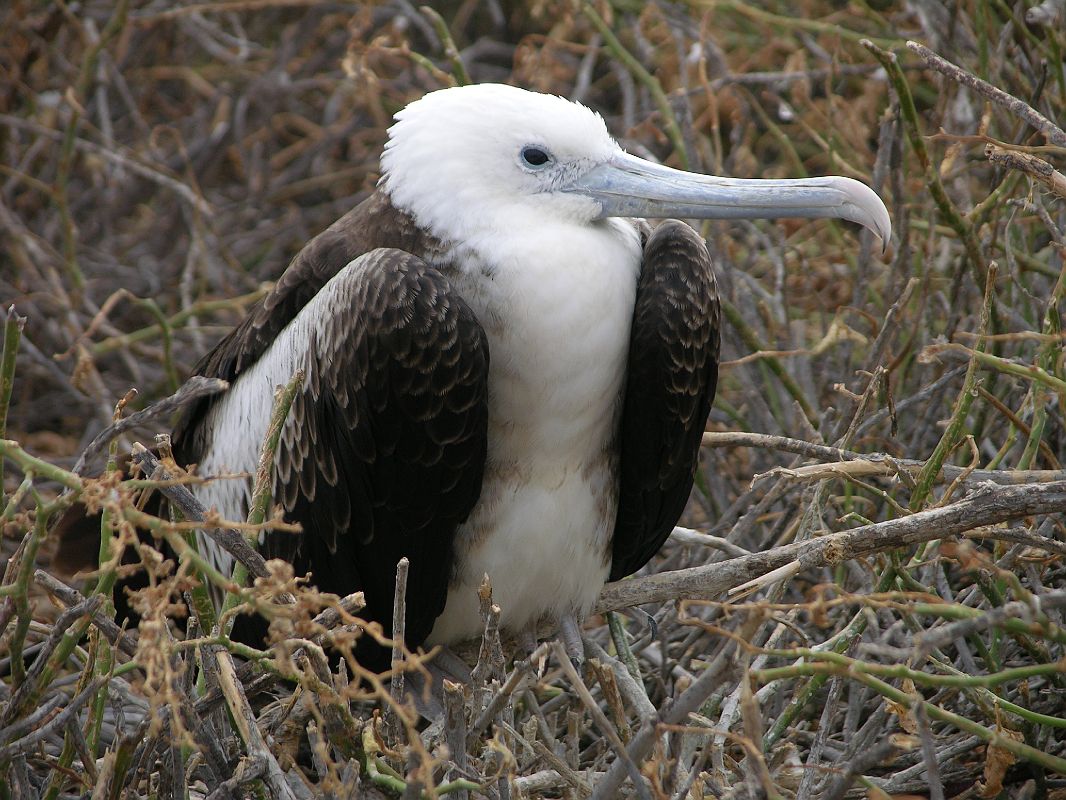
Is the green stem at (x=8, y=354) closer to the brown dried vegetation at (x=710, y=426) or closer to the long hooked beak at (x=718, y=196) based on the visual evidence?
the brown dried vegetation at (x=710, y=426)

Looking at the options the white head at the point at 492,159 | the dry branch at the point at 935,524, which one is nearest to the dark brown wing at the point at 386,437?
the white head at the point at 492,159

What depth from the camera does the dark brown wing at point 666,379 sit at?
262cm

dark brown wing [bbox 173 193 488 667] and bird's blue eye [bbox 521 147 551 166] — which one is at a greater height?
bird's blue eye [bbox 521 147 551 166]

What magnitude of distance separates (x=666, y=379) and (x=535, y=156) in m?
0.49

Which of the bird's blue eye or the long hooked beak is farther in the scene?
the bird's blue eye

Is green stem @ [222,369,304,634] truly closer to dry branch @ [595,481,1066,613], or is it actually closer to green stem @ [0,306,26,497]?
green stem @ [0,306,26,497]

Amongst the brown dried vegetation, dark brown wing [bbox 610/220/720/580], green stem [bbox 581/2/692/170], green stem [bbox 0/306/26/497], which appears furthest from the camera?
green stem [bbox 581/2/692/170]

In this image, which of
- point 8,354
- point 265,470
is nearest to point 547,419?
point 265,470

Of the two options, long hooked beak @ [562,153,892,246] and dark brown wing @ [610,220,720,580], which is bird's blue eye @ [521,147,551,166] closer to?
long hooked beak @ [562,153,892,246]

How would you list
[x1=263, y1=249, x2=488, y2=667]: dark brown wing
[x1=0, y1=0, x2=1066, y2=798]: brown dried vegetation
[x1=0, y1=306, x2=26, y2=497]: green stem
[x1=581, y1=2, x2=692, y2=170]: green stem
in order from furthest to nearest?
[x1=581, y1=2, x2=692, y2=170]: green stem < [x1=263, y1=249, x2=488, y2=667]: dark brown wing < [x1=0, y1=306, x2=26, y2=497]: green stem < [x1=0, y1=0, x2=1066, y2=798]: brown dried vegetation

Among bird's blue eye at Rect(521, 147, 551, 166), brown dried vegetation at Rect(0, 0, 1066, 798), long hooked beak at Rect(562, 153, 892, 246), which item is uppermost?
bird's blue eye at Rect(521, 147, 551, 166)

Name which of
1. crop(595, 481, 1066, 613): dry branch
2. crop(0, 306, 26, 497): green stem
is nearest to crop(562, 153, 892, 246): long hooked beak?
crop(595, 481, 1066, 613): dry branch

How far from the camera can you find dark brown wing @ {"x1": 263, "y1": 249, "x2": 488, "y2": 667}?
97.3 inches

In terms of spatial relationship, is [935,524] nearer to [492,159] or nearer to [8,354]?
[492,159]
